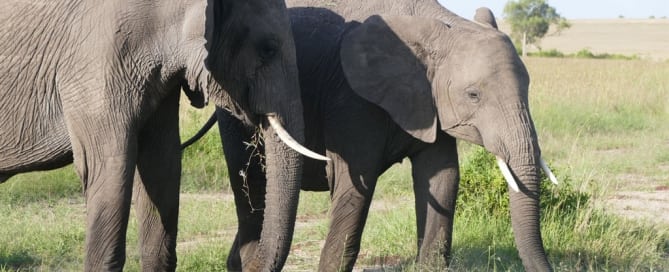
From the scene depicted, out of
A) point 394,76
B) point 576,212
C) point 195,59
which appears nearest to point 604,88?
point 576,212

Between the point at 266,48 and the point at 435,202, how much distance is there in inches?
61.0

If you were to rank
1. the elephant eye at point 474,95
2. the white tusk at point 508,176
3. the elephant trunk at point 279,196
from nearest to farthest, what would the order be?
the elephant trunk at point 279,196, the white tusk at point 508,176, the elephant eye at point 474,95

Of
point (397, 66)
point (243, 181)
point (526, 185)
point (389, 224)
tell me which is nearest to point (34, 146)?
point (243, 181)

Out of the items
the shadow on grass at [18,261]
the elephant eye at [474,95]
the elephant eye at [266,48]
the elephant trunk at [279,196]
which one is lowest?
the shadow on grass at [18,261]

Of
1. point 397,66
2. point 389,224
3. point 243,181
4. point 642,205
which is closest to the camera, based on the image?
point 397,66

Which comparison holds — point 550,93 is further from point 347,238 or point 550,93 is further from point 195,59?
point 195,59

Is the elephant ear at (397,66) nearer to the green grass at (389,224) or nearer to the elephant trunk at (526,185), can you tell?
the elephant trunk at (526,185)

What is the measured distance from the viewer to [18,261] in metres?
6.80

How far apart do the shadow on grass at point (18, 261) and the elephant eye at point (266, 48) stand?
2.37 meters

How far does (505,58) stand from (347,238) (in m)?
1.33

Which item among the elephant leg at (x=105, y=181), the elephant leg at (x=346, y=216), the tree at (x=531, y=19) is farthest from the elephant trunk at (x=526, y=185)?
the tree at (x=531, y=19)

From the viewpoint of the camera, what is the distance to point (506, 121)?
5.74 metres

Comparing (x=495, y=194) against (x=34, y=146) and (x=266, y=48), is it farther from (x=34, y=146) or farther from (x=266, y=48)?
(x=34, y=146)

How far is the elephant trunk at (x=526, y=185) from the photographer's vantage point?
5.68m
